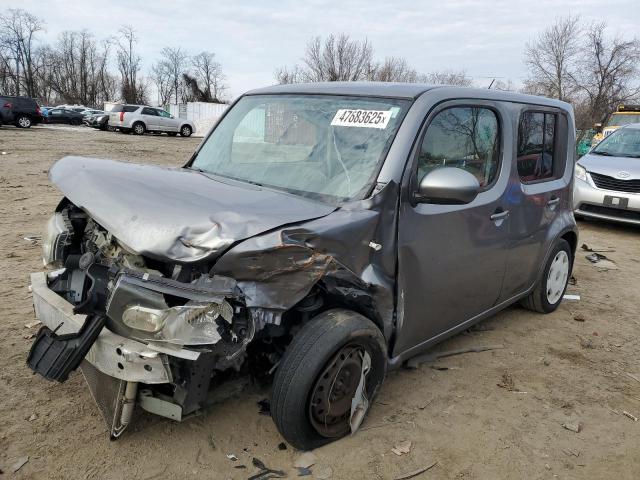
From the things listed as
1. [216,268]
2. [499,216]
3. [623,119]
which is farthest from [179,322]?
[623,119]

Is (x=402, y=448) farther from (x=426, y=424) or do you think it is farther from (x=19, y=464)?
(x=19, y=464)


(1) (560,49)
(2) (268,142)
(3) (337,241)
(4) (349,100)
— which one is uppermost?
(1) (560,49)

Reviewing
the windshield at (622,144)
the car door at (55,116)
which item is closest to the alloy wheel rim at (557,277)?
the windshield at (622,144)

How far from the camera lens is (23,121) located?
90.7 feet

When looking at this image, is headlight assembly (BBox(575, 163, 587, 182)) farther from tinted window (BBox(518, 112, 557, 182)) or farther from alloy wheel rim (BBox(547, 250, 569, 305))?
tinted window (BBox(518, 112, 557, 182))

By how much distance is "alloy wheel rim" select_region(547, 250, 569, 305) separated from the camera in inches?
178

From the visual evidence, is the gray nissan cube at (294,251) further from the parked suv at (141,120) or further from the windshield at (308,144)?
the parked suv at (141,120)

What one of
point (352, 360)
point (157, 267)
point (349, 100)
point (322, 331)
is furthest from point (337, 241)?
point (349, 100)

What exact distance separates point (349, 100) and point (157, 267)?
1.51 meters

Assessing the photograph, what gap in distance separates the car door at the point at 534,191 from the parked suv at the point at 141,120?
29230mm

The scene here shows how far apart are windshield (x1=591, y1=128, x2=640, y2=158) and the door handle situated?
6697 mm

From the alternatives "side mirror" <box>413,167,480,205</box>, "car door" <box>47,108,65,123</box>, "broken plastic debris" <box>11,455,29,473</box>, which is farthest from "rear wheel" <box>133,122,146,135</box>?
"side mirror" <box>413,167,480,205</box>

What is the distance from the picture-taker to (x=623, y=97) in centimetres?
3023

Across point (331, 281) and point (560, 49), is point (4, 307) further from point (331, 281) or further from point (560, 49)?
point (560, 49)
